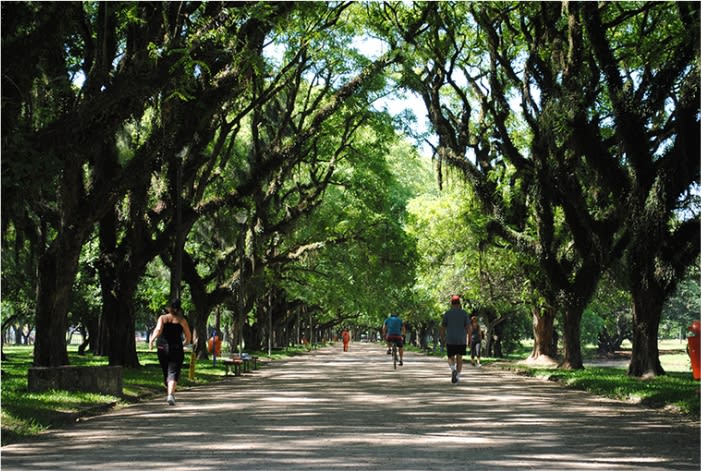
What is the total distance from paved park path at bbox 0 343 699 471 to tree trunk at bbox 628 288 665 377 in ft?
15.1

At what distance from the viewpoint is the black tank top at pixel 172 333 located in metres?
15.9

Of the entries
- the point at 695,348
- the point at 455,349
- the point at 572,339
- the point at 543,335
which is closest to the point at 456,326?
the point at 455,349

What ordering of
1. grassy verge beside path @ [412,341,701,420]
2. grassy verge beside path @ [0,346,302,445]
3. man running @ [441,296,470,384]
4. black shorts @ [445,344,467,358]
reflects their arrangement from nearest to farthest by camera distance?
grassy verge beside path @ [0,346,302,445]
grassy verge beside path @ [412,341,701,420]
man running @ [441,296,470,384]
black shorts @ [445,344,467,358]

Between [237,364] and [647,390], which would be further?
[237,364]

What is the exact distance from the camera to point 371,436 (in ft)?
35.7

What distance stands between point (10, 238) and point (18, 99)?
21.5 m

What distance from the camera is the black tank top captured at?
15.9m

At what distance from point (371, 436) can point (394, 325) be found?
65.8ft

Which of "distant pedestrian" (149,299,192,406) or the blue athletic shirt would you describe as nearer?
"distant pedestrian" (149,299,192,406)

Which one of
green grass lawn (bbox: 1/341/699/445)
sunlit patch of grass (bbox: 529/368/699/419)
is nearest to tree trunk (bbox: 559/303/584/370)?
sunlit patch of grass (bbox: 529/368/699/419)

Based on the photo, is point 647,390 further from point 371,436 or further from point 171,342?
point 171,342

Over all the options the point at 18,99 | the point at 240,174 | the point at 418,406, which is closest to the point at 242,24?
the point at 18,99

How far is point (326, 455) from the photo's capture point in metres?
9.13

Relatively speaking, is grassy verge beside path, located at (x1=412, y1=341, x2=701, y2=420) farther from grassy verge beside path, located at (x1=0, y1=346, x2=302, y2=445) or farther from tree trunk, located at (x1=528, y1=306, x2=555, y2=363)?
tree trunk, located at (x1=528, y1=306, x2=555, y2=363)
